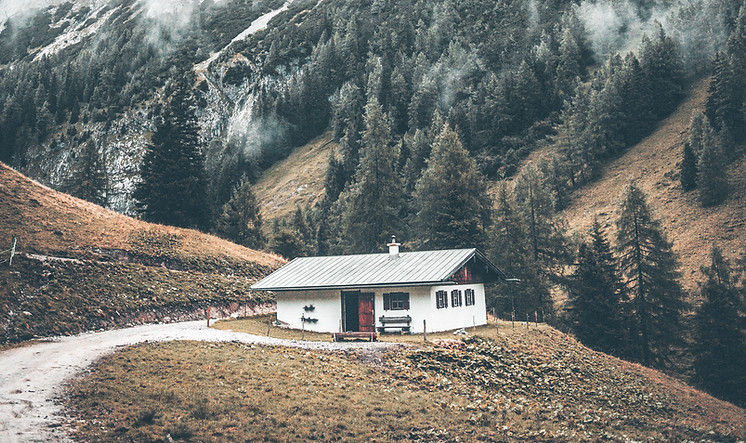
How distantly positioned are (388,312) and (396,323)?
93 centimetres

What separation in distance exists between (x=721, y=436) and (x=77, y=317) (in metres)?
32.4

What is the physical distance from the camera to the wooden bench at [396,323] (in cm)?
3447

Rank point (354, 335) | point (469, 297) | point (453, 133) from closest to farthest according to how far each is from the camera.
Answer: point (354, 335)
point (469, 297)
point (453, 133)

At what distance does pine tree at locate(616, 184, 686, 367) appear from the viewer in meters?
45.0

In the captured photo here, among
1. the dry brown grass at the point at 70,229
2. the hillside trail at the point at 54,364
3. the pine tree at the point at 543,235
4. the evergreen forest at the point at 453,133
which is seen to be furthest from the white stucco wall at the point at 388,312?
the pine tree at the point at 543,235

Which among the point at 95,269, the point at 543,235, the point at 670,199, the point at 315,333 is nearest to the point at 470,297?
the point at 315,333

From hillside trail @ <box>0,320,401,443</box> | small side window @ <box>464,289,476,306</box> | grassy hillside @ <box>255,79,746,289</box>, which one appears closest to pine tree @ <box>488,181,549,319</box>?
small side window @ <box>464,289,476,306</box>

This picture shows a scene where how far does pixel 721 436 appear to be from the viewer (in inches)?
910

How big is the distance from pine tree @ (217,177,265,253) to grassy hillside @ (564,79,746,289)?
40.8 m

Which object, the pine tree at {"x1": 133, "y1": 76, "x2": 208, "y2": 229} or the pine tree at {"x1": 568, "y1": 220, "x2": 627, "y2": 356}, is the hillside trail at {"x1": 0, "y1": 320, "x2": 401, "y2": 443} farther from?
the pine tree at {"x1": 133, "y1": 76, "x2": 208, "y2": 229}

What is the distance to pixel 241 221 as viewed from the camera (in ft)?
226

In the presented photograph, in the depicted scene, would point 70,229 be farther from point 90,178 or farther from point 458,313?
point 90,178

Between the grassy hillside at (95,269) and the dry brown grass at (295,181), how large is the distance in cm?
5848

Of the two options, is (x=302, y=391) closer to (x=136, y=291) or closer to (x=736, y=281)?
(x=136, y=291)
